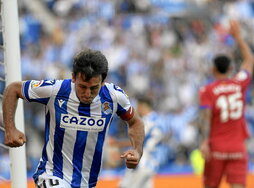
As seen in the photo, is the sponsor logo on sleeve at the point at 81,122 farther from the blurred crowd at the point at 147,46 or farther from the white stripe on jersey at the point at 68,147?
the blurred crowd at the point at 147,46

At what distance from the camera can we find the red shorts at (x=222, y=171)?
9.23 m

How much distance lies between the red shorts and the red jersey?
0.15 m

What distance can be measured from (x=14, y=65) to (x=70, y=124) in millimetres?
1210

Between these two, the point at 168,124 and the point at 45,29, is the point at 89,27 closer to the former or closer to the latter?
the point at 45,29

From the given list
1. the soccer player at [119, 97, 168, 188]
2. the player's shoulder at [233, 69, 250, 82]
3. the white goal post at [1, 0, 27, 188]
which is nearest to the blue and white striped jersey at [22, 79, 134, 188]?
the white goal post at [1, 0, 27, 188]

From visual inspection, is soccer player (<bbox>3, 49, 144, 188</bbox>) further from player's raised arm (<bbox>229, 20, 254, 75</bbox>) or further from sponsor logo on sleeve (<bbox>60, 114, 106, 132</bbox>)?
player's raised arm (<bbox>229, 20, 254, 75</bbox>)

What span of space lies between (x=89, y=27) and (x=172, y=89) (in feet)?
8.42

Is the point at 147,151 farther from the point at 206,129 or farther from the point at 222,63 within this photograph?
the point at 222,63

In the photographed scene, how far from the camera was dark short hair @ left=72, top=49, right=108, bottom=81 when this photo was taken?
17.1 ft

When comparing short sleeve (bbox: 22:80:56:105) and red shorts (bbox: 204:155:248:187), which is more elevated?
short sleeve (bbox: 22:80:56:105)

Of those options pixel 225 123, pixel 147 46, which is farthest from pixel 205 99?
pixel 147 46

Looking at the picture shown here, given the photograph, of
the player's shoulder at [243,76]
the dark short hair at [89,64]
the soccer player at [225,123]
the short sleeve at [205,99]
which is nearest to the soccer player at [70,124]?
the dark short hair at [89,64]

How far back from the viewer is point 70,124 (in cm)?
557

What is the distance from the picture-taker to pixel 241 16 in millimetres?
18594
